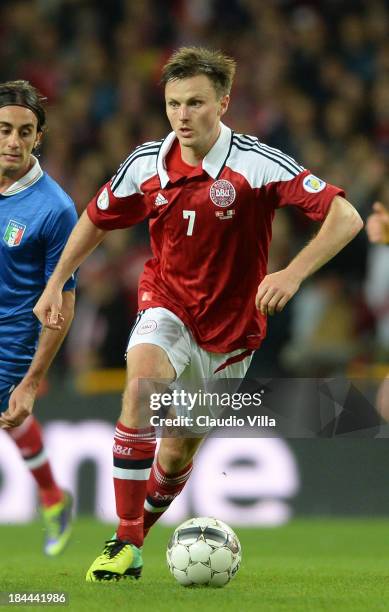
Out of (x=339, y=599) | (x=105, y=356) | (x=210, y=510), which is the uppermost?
(x=339, y=599)

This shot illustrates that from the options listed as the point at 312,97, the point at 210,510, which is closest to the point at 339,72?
the point at 312,97

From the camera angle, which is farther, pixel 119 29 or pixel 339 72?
pixel 119 29

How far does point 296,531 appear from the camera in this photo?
9805 mm

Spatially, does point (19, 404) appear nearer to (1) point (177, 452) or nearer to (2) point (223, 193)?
(1) point (177, 452)

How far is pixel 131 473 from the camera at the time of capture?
5801mm

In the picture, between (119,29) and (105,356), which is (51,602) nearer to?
(105,356)

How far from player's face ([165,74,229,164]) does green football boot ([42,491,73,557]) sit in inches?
117

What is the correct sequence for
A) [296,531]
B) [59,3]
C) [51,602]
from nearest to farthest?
[51,602]
[296,531]
[59,3]

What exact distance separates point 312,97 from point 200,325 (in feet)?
22.2

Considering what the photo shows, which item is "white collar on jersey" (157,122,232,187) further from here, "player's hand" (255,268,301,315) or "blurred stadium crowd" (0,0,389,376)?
"blurred stadium crowd" (0,0,389,376)

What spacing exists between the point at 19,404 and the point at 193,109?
171 centimetres

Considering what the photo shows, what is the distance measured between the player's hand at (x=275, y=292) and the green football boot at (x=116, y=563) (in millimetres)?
1306

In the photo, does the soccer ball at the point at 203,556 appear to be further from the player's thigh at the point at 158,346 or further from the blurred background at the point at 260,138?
the blurred background at the point at 260,138

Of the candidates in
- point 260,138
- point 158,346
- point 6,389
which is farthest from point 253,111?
point 158,346
